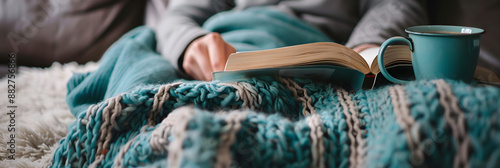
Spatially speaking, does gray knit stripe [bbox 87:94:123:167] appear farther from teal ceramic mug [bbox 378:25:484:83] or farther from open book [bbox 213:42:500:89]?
teal ceramic mug [bbox 378:25:484:83]

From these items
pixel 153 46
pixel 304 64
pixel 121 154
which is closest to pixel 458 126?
pixel 304 64

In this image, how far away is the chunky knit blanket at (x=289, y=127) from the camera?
23 cm

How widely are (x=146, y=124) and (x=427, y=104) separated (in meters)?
0.25

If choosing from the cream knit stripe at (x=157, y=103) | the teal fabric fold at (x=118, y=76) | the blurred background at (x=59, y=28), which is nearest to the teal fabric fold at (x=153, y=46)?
the teal fabric fold at (x=118, y=76)

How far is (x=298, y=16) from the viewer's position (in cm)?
73

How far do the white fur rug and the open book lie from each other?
22 cm

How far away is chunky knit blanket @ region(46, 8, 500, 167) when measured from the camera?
0.23 metres

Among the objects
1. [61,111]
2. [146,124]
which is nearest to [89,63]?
[61,111]

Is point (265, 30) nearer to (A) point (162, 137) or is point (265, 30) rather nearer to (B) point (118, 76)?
(B) point (118, 76)

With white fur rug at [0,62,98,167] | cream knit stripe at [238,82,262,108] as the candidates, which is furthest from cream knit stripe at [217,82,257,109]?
white fur rug at [0,62,98,167]

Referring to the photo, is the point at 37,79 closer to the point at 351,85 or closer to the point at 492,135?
the point at 351,85

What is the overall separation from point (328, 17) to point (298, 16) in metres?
0.07

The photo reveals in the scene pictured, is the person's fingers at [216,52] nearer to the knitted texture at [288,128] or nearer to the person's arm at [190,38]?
the person's arm at [190,38]

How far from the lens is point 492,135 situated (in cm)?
22
